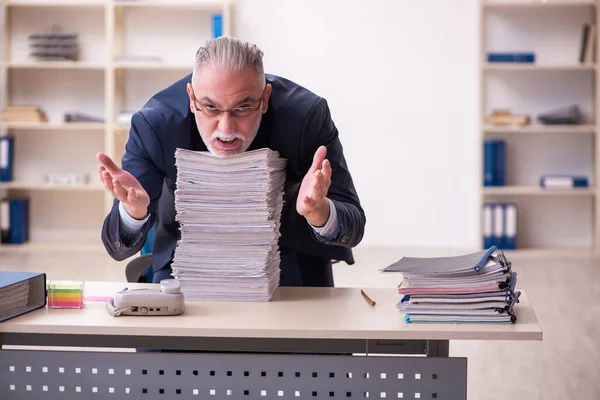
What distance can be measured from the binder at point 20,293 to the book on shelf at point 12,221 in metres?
4.94

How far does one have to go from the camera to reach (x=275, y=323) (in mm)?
2037

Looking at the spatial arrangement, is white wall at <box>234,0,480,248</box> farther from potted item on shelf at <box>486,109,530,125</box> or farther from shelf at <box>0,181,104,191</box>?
shelf at <box>0,181,104,191</box>

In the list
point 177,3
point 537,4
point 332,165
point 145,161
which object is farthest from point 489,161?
point 145,161

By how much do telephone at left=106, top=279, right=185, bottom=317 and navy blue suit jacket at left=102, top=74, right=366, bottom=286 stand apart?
1.29 ft

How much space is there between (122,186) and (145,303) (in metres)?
0.28

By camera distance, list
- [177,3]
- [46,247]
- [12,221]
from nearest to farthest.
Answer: [177,3] → [46,247] → [12,221]

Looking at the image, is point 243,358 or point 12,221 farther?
point 12,221

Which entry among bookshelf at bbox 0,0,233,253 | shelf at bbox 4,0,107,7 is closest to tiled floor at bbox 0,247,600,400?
bookshelf at bbox 0,0,233,253

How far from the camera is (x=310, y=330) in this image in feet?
6.51

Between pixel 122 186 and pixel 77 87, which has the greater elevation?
pixel 77 87

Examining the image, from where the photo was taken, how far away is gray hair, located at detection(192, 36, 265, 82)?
2.29 metres

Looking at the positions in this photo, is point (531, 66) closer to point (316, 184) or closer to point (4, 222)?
point (4, 222)

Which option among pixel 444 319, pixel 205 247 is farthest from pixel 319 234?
pixel 444 319

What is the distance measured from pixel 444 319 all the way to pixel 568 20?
211 inches
